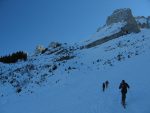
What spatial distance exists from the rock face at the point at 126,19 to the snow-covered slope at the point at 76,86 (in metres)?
16.4

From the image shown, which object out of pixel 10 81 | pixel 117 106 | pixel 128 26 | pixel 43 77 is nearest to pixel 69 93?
pixel 117 106

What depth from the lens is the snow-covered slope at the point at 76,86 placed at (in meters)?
A: 19.4

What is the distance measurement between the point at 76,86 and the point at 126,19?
49341 millimetres

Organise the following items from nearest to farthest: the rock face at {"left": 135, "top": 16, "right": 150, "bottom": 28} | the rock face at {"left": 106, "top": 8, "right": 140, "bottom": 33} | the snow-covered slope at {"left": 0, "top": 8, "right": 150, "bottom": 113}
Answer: the snow-covered slope at {"left": 0, "top": 8, "right": 150, "bottom": 113}
the rock face at {"left": 106, "top": 8, "right": 140, "bottom": 33}
the rock face at {"left": 135, "top": 16, "right": 150, "bottom": 28}

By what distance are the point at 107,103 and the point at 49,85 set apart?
15032 millimetres

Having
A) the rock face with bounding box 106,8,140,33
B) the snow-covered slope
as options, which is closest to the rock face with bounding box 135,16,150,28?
the rock face with bounding box 106,8,140,33

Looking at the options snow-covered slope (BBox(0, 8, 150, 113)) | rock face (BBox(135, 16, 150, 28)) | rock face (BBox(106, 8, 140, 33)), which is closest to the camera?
snow-covered slope (BBox(0, 8, 150, 113))

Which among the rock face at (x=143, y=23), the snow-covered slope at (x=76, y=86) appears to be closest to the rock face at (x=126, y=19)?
the rock face at (x=143, y=23)

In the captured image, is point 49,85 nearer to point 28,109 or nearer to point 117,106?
point 28,109

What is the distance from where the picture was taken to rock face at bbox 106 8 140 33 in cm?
6625

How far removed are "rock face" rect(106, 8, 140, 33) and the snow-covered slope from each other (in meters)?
16.4

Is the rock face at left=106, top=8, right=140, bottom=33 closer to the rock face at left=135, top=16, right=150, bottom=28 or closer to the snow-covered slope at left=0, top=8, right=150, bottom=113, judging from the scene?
the rock face at left=135, top=16, right=150, bottom=28

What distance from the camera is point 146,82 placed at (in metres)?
21.9

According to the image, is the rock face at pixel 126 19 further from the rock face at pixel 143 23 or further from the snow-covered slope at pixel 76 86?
the snow-covered slope at pixel 76 86
